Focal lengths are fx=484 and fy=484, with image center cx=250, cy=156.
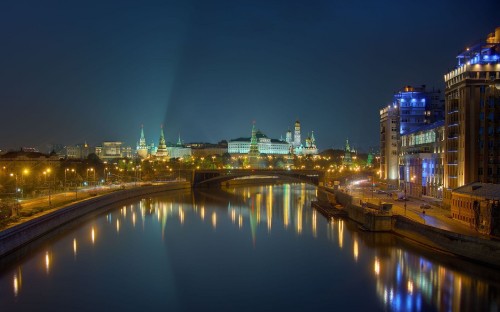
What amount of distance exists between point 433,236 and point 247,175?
180ft

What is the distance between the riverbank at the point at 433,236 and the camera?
2459 cm

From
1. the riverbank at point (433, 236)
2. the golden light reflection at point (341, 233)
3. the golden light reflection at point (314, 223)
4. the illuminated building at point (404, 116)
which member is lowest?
the golden light reflection at point (314, 223)

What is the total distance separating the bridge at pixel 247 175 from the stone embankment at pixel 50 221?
75.8 feet

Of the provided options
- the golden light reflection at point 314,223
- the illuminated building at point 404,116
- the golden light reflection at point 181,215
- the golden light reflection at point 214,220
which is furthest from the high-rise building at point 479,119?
the illuminated building at point 404,116

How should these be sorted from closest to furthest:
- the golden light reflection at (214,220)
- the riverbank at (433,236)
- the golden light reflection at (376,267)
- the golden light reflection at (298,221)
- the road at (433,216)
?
1. the riverbank at (433,236)
2. the golden light reflection at (376,267)
3. the road at (433,216)
4. the golden light reflection at (298,221)
5. the golden light reflection at (214,220)

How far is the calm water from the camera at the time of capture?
21562 mm

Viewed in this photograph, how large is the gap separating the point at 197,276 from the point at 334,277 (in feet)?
23.9

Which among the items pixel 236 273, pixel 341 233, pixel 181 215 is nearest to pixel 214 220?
pixel 181 215

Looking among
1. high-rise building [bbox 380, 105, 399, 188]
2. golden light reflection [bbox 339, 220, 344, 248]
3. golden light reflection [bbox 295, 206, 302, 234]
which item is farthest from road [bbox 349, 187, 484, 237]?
high-rise building [bbox 380, 105, 399, 188]

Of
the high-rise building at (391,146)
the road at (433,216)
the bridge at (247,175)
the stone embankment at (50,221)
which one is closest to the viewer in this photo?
the stone embankment at (50,221)

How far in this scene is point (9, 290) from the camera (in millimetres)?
22688

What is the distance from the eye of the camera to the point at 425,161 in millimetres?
Result: 48438

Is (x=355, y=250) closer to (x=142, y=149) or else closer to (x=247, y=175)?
(x=247, y=175)

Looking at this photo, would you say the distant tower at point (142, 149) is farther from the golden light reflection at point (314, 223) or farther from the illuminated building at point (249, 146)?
the golden light reflection at point (314, 223)
